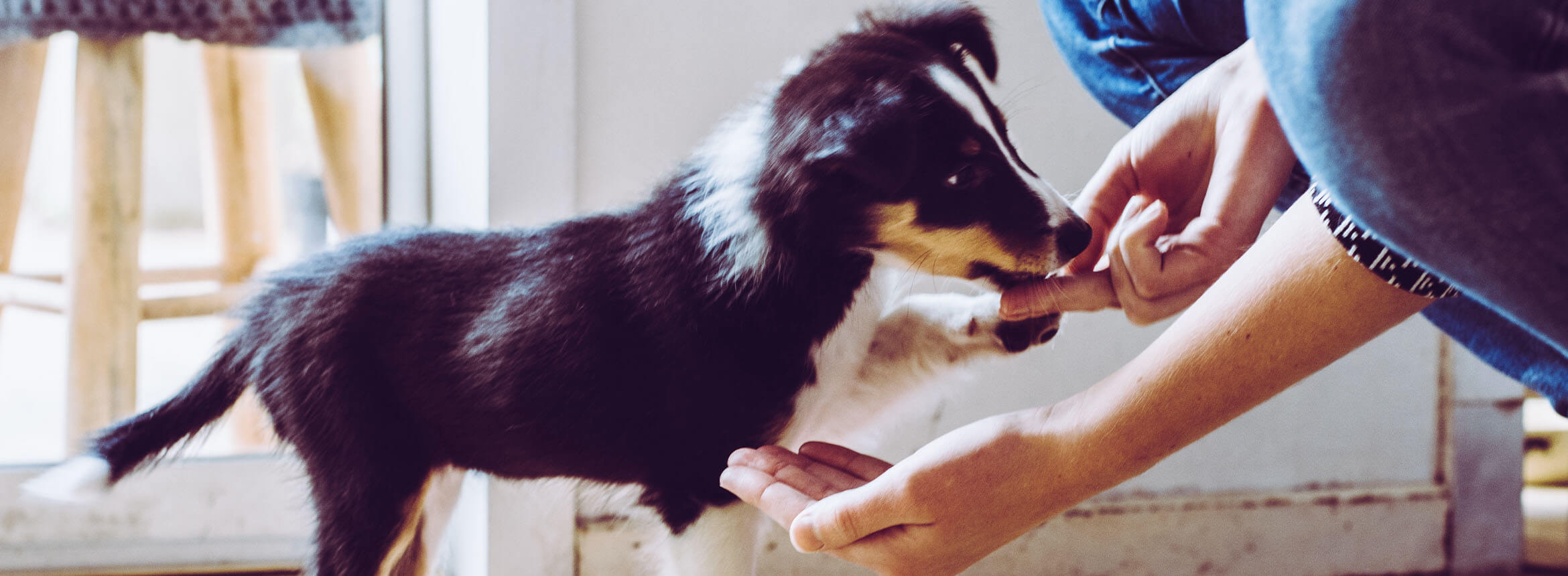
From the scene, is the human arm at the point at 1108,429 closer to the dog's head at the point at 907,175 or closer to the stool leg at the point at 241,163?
the dog's head at the point at 907,175

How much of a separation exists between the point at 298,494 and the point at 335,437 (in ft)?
0.37

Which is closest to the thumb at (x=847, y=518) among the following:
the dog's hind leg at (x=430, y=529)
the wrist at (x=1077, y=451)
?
the wrist at (x=1077, y=451)

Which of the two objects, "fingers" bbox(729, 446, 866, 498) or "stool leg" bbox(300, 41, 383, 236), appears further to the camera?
"stool leg" bbox(300, 41, 383, 236)

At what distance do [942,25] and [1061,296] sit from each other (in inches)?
10.1

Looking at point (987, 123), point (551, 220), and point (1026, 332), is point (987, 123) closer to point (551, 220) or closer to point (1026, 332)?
point (1026, 332)

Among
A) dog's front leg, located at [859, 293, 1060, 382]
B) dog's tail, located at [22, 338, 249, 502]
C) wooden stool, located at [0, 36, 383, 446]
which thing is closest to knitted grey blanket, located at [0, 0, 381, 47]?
wooden stool, located at [0, 36, 383, 446]

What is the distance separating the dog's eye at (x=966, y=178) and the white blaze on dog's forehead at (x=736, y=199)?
0.15 metres

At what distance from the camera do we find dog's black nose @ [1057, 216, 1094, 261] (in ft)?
2.66

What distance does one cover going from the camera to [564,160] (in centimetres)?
132

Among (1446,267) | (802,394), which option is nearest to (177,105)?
(802,394)

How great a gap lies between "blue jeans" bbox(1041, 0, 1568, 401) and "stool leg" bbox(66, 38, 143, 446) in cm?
140

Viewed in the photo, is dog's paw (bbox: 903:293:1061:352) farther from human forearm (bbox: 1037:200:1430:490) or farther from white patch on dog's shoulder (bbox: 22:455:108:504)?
white patch on dog's shoulder (bbox: 22:455:108:504)

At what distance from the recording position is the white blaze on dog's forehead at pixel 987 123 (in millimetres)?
823

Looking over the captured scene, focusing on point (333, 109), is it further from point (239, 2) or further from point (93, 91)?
point (93, 91)
